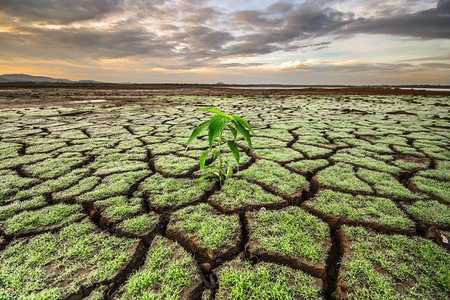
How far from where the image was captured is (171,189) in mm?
1600

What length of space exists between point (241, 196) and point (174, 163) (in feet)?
2.95

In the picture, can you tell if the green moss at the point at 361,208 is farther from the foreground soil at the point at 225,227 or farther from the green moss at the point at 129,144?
the green moss at the point at 129,144

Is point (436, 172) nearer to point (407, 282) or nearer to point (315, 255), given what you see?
point (407, 282)

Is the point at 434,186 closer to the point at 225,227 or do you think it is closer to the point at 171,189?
the point at 225,227

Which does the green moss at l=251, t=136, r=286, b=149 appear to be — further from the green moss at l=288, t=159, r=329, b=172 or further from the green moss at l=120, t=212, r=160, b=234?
the green moss at l=120, t=212, r=160, b=234

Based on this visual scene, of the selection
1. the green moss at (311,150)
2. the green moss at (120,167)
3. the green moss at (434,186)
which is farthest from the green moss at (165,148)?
the green moss at (434,186)

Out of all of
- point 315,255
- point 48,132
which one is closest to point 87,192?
point 315,255

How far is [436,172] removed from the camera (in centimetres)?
186

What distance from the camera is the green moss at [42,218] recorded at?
1162 millimetres

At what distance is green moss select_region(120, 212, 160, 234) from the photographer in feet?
3.81

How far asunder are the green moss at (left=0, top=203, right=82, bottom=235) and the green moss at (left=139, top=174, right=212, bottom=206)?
46 cm

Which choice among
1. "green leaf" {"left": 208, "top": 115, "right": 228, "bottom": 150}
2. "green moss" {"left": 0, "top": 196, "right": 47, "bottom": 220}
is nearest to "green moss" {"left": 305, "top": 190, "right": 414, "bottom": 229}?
"green leaf" {"left": 208, "top": 115, "right": 228, "bottom": 150}

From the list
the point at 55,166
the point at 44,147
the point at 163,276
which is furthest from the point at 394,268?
the point at 44,147

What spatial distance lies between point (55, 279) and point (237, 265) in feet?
2.60
